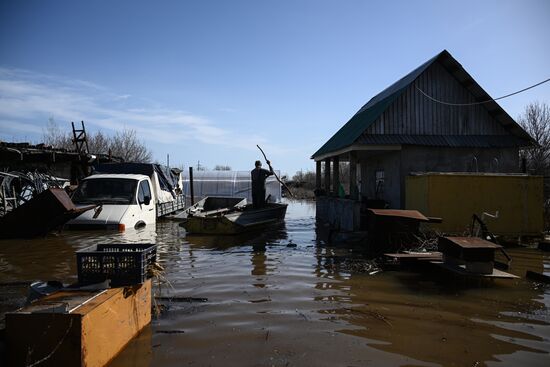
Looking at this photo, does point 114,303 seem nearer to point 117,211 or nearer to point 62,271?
point 62,271

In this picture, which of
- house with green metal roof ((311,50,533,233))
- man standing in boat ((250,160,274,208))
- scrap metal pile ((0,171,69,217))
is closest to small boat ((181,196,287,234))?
man standing in boat ((250,160,274,208))

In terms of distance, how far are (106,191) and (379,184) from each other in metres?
10.7

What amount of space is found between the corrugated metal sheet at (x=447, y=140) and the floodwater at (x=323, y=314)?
5697 millimetres

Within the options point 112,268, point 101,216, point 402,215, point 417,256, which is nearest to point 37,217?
point 101,216

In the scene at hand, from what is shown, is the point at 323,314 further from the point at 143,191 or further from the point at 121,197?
the point at 143,191

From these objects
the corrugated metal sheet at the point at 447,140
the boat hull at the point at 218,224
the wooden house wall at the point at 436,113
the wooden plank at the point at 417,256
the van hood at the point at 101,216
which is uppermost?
the wooden house wall at the point at 436,113

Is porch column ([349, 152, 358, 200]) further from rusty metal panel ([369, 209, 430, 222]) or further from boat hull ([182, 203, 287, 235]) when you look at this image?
rusty metal panel ([369, 209, 430, 222])

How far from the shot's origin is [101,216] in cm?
1328

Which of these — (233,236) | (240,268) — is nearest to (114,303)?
(240,268)

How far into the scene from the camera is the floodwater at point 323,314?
169 inches

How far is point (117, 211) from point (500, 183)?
11.6m

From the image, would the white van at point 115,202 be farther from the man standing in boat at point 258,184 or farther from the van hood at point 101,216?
the man standing in boat at point 258,184

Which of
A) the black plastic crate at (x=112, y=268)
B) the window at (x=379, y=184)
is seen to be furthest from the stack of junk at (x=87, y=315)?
the window at (x=379, y=184)

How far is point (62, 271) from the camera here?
8102 millimetres
